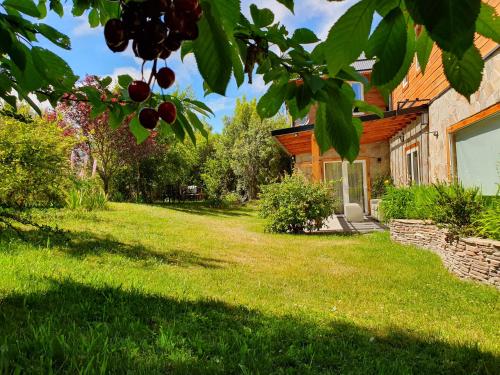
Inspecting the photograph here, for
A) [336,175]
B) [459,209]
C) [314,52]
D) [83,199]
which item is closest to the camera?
[314,52]

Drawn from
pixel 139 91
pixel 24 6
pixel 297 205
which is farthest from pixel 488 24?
pixel 297 205

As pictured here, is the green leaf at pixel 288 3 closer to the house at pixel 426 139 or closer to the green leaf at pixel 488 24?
the green leaf at pixel 488 24

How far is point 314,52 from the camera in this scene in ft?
3.67

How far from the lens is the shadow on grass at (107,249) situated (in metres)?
6.62

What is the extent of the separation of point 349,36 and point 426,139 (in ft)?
37.6

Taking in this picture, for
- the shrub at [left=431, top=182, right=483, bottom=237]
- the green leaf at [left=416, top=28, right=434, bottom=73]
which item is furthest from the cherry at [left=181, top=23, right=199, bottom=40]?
the shrub at [left=431, top=182, right=483, bottom=237]

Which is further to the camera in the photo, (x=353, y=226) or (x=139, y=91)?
(x=353, y=226)

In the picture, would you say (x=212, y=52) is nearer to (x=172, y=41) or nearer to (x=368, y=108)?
(x=172, y=41)

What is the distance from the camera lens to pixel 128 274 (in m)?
5.37

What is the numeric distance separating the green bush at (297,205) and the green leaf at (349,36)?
10875 mm

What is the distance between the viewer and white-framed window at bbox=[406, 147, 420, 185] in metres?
12.2

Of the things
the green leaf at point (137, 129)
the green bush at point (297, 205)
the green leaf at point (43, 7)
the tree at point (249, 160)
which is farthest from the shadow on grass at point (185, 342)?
the tree at point (249, 160)

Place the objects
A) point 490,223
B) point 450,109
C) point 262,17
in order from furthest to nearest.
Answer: point 450,109, point 490,223, point 262,17

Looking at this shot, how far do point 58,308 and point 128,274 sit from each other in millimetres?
1716
